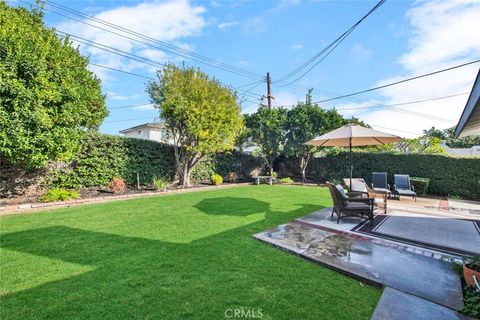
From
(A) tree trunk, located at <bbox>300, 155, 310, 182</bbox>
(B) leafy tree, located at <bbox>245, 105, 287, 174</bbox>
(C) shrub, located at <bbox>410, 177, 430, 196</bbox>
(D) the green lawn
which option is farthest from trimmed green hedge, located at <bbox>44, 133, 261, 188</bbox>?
(C) shrub, located at <bbox>410, 177, 430, 196</bbox>

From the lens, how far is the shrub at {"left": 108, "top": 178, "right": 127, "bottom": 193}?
32.2 feet

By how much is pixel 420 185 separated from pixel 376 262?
9395 millimetres

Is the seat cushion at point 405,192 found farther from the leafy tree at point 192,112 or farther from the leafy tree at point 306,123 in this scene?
the leafy tree at point 192,112

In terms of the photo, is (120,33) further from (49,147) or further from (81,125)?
(49,147)

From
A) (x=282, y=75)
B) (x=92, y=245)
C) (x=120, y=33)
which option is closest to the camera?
(x=92, y=245)

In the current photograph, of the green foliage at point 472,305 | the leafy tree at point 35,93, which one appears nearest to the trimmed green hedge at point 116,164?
the leafy tree at point 35,93

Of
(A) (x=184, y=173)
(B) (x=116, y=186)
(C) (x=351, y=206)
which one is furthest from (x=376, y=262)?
(A) (x=184, y=173)

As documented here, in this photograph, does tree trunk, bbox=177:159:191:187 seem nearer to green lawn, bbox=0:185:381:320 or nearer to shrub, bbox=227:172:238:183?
shrub, bbox=227:172:238:183

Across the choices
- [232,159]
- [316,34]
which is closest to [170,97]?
[232,159]

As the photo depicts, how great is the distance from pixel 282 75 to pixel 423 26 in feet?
Result: 36.2

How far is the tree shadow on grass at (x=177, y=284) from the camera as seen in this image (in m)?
2.47

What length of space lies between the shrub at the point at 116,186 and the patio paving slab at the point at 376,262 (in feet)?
24.9

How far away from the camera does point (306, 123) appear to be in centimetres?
1421

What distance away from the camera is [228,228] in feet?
17.4
